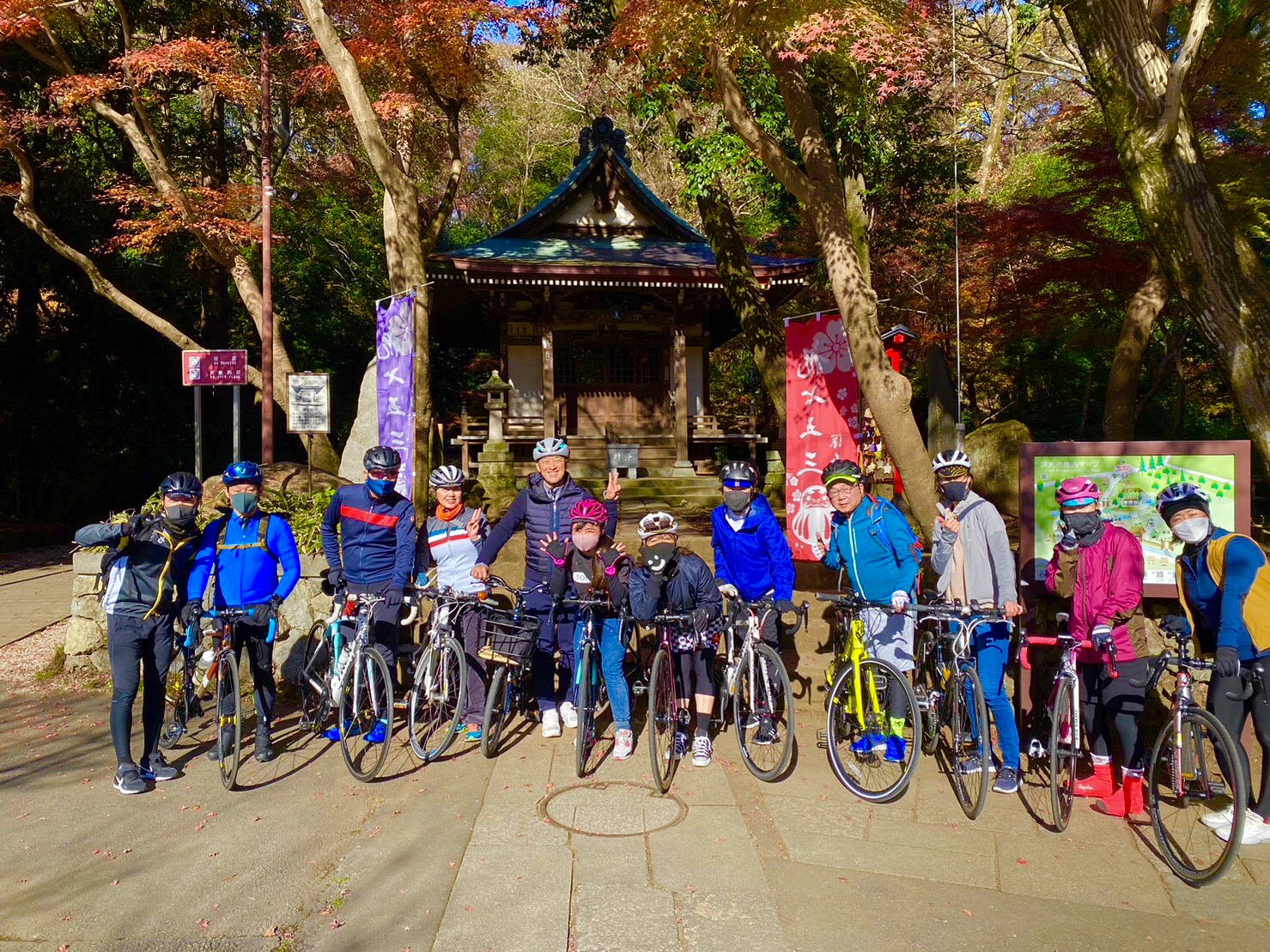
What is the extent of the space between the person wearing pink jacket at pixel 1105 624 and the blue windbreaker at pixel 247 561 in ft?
15.1

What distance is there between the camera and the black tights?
13.1 feet

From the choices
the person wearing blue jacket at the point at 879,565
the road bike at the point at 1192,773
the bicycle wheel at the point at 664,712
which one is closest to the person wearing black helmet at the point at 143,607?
the bicycle wheel at the point at 664,712

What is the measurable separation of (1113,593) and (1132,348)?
894 centimetres

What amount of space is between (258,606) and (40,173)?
16.4 meters

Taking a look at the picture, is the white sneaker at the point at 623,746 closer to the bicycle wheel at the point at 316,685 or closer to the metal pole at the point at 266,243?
the bicycle wheel at the point at 316,685

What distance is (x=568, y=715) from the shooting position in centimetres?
571

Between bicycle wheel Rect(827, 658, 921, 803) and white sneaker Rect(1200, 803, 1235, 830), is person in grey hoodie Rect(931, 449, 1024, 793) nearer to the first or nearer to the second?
bicycle wheel Rect(827, 658, 921, 803)

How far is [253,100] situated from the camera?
14.3 meters

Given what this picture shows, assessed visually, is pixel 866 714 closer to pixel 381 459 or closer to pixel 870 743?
pixel 870 743

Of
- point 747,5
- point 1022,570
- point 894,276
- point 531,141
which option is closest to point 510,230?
point 894,276

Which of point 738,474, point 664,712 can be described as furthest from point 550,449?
point 664,712

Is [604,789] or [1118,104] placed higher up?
[1118,104]

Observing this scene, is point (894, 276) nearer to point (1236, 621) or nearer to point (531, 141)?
point (531, 141)

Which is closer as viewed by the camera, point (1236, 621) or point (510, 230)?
point (1236, 621)
